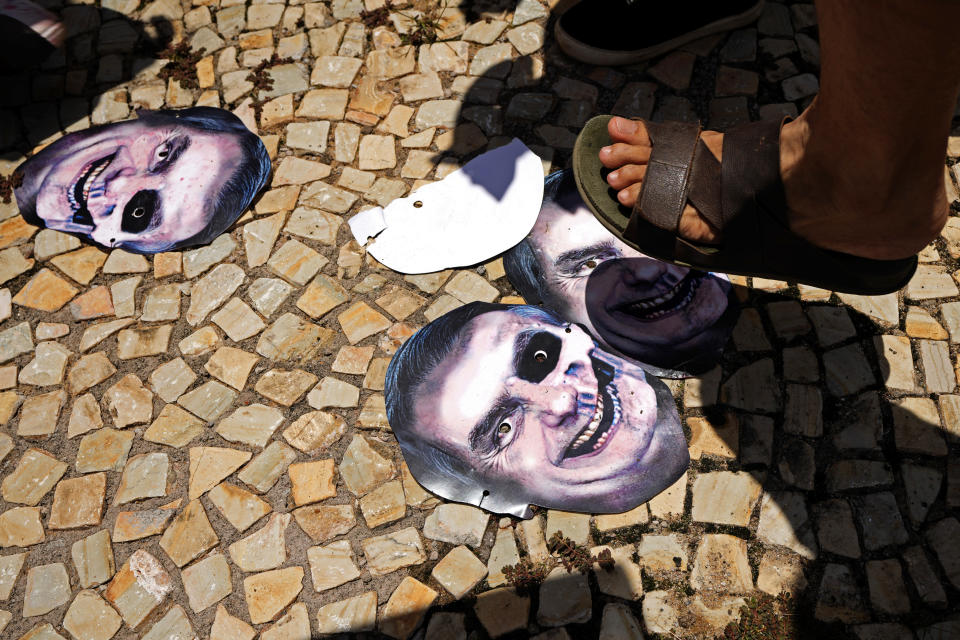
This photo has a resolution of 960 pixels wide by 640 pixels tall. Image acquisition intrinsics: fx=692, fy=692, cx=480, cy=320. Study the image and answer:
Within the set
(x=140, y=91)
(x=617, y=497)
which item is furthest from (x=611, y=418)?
(x=140, y=91)

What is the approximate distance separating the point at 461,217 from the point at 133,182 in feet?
5.32

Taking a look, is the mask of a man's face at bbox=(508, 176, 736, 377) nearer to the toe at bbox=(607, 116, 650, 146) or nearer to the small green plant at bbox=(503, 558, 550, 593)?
the toe at bbox=(607, 116, 650, 146)

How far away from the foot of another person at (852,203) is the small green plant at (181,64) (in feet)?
8.81

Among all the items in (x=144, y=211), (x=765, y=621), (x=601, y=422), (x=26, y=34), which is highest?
(x=26, y=34)

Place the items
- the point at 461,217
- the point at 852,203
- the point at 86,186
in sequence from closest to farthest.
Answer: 1. the point at 852,203
2. the point at 461,217
3. the point at 86,186

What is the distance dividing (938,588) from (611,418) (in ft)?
3.73

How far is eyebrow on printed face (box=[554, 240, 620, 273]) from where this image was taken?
2875 millimetres

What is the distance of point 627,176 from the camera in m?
2.43

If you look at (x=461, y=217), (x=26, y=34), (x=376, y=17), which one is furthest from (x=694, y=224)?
(x=26, y=34)

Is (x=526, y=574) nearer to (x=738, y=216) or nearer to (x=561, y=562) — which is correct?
(x=561, y=562)

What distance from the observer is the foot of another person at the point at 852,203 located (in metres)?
1.99

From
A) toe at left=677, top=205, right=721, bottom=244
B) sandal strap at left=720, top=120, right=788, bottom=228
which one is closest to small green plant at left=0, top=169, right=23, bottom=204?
toe at left=677, top=205, right=721, bottom=244

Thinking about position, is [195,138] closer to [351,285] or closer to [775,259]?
[351,285]

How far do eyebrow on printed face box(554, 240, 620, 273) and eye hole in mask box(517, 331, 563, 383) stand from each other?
33 cm
